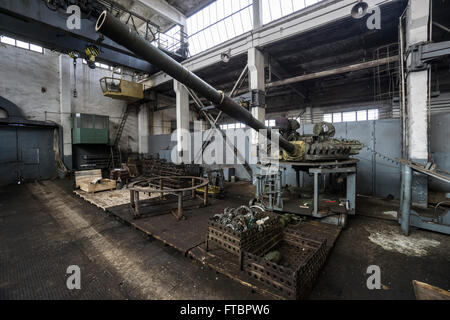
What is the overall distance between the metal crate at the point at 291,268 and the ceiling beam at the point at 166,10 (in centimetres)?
1114

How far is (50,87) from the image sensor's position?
996 cm

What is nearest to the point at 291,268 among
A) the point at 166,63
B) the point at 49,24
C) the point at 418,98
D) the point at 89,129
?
the point at 166,63

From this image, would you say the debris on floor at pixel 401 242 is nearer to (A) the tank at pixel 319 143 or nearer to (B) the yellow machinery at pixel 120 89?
(A) the tank at pixel 319 143

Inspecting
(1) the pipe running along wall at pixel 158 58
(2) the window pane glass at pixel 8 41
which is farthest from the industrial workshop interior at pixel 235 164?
(2) the window pane glass at pixel 8 41

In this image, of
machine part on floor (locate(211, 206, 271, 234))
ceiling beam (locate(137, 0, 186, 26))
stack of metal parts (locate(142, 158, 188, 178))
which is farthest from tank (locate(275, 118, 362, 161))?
ceiling beam (locate(137, 0, 186, 26))

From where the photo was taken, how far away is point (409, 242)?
3.15m

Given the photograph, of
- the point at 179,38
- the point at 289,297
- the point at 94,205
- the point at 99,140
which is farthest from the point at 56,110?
the point at 289,297

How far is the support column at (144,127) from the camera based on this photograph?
13469 mm

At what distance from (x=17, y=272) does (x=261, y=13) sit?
928 centimetres

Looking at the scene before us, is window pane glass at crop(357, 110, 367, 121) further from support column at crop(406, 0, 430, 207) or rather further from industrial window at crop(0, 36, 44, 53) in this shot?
industrial window at crop(0, 36, 44, 53)

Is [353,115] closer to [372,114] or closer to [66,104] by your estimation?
[372,114]

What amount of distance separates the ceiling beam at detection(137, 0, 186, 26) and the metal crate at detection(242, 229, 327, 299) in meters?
11.1

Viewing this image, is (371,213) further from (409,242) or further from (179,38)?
(179,38)
